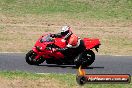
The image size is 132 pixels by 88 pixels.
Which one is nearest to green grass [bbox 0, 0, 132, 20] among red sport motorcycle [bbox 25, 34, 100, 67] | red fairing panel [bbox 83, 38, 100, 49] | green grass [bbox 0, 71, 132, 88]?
red fairing panel [bbox 83, 38, 100, 49]

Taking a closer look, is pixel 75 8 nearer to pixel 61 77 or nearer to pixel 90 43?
pixel 90 43

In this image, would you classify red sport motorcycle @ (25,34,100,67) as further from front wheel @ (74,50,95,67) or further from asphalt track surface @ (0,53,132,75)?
asphalt track surface @ (0,53,132,75)

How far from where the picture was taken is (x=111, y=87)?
51.3 feet

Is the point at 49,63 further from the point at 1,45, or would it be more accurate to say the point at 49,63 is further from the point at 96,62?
the point at 1,45

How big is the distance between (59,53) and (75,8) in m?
18.0

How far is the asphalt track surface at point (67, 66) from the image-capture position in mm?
19192

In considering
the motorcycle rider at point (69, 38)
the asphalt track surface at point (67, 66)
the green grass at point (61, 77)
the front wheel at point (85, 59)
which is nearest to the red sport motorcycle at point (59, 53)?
the front wheel at point (85, 59)

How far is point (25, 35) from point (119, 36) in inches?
206

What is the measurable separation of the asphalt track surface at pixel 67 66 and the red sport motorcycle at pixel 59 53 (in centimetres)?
25

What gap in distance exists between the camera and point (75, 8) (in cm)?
3769

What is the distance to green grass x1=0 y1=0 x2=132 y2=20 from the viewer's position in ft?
118

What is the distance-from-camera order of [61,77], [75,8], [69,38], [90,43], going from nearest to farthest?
[61,77] → [69,38] → [90,43] → [75,8]

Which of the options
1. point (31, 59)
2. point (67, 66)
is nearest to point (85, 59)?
point (67, 66)

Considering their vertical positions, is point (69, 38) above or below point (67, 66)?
above
